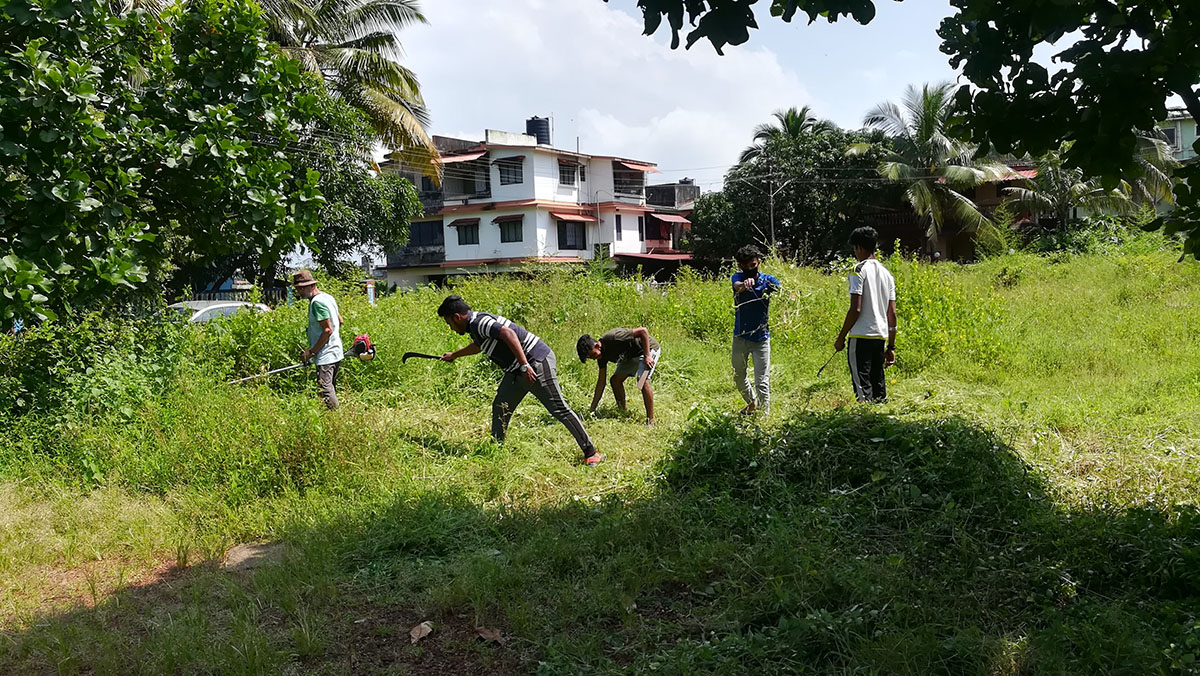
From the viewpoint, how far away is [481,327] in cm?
616

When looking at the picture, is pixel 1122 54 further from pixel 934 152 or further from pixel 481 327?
pixel 934 152

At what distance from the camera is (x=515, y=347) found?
19.9 feet

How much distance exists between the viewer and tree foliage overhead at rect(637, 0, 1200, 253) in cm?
350

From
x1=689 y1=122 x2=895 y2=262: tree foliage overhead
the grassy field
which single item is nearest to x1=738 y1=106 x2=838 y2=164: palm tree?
x1=689 y1=122 x2=895 y2=262: tree foliage overhead

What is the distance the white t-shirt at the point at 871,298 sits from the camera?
647 cm

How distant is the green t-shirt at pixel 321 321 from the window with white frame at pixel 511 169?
27.8m

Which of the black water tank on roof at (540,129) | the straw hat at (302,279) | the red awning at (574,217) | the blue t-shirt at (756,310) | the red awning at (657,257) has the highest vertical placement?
the black water tank on roof at (540,129)

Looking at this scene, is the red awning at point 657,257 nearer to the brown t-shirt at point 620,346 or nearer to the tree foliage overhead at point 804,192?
the tree foliage overhead at point 804,192

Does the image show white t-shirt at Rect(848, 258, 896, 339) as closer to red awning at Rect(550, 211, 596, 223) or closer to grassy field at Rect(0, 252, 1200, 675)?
grassy field at Rect(0, 252, 1200, 675)

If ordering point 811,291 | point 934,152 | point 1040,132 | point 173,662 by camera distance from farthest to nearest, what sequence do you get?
point 934,152 → point 811,291 → point 1040,132 → point 173,662

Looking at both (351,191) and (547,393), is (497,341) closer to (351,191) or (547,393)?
(547,393)

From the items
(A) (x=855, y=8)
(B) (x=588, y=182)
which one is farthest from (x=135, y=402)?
(B) (x=588, y=182)

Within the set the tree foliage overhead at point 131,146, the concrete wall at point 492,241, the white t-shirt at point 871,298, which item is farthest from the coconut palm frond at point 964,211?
the tree foliage overhead at point 131,146

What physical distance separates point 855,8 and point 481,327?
355 cm
